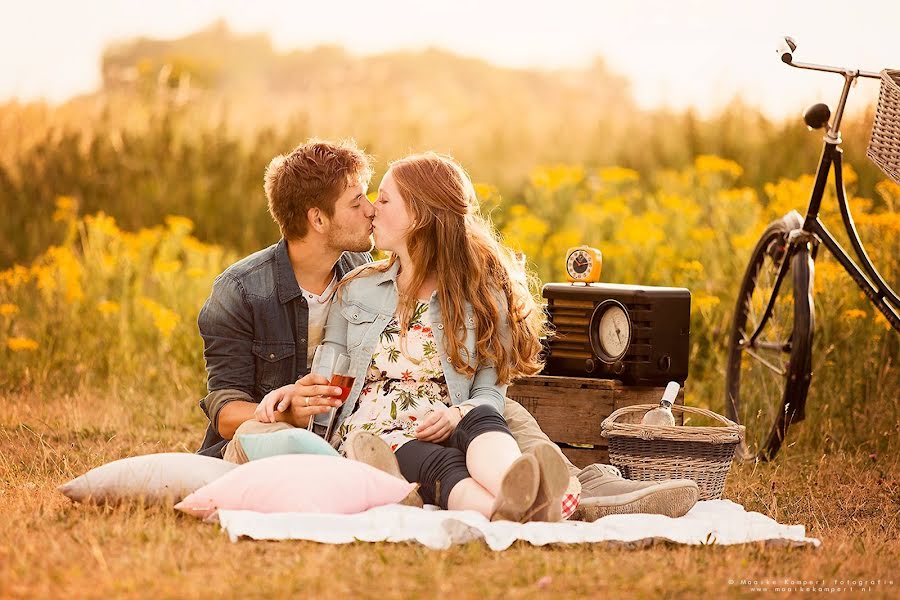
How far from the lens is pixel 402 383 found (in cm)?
367

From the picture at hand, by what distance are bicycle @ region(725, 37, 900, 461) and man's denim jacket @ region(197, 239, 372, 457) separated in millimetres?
1721

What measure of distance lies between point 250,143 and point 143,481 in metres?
5.84

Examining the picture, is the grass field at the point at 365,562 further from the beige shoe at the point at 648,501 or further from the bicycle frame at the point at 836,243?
the bicycle frame at the point at 836,243

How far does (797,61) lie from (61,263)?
13.0ft

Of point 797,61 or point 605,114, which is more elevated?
point 797,61

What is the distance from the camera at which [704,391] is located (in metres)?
5.43

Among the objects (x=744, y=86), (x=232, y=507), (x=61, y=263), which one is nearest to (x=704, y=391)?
(x=232, y=507)

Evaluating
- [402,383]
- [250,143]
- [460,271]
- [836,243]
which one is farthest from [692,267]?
[250,143]

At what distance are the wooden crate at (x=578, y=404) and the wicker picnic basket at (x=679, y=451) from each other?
32 cm

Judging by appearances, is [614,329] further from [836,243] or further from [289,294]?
[289,294]

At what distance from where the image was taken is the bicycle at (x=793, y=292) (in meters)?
4.02

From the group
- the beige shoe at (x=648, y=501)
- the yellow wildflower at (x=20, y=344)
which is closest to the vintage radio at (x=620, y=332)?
the beige shoe at (x=648, y=501)

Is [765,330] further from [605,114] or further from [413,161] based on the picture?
[605,114]

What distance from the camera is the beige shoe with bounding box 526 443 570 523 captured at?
303 cm
